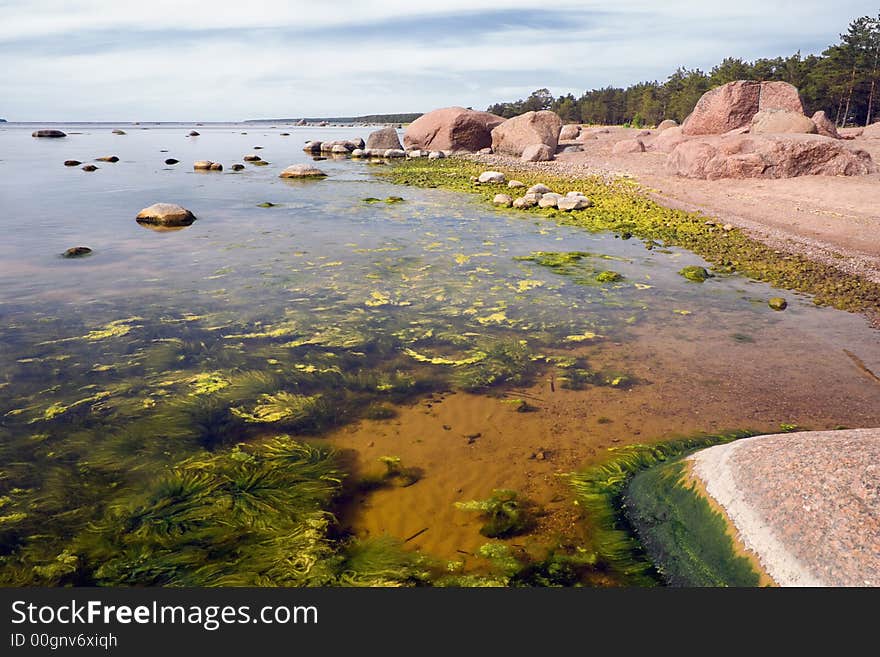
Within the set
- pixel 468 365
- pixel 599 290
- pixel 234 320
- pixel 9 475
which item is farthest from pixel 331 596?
pixel 599 290

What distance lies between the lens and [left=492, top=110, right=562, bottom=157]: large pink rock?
2958 centimetres

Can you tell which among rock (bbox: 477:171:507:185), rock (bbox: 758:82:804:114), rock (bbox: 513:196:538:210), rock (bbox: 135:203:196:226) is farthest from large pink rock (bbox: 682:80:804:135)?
rock (bbox: 135:203:196:226)

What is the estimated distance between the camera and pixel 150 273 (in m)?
8.16

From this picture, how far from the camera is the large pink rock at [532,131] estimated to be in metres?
29.6

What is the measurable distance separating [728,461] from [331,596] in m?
2.30

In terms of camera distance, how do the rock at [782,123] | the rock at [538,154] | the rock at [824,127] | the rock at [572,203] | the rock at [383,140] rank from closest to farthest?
the rock at [572,203] → the rock at [782,123] → the rock at [824,127] → the rock at [538,154] → the rock at [383,140]

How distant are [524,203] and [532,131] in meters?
17.1

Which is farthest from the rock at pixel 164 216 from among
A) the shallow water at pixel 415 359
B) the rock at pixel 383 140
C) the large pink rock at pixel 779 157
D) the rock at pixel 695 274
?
the rock at pixel 383 140

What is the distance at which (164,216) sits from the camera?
12.2 meters

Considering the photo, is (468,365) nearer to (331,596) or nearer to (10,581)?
(331,596)

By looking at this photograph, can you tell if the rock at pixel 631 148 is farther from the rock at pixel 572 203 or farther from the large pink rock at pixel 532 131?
the rock at pixel 572 203

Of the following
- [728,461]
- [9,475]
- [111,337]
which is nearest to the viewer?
[728,461]


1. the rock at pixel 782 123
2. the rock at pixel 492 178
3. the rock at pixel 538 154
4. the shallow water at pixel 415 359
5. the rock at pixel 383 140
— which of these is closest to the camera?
the shallow water at pixel 415 359

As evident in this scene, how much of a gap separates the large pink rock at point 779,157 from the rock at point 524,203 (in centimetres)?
656
